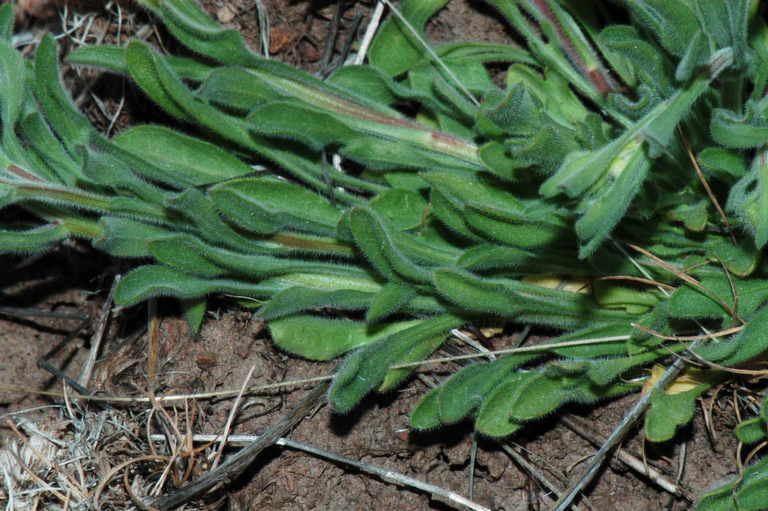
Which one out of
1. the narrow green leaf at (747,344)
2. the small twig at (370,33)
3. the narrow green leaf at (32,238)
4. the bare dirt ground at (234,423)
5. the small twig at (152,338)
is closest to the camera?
the narrow green leaf at (747,344)

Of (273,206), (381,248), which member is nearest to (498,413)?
(381,248)

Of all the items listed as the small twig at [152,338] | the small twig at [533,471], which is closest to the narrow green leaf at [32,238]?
the small twig at [152,338]

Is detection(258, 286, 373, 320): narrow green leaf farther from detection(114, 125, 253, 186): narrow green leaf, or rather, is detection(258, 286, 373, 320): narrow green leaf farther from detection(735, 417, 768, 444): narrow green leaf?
detection(735, 417, 768, 444): narrow green leaf

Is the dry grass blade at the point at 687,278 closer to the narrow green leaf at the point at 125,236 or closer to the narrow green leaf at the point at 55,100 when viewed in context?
the narrow green leaf at the point at 125,236

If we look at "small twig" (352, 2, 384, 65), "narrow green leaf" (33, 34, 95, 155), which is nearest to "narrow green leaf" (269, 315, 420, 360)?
"narrow green leaf" (33, 34, 95, 155)

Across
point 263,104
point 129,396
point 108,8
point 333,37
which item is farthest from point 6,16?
point 129,396

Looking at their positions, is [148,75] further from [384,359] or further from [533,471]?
[533,471]
